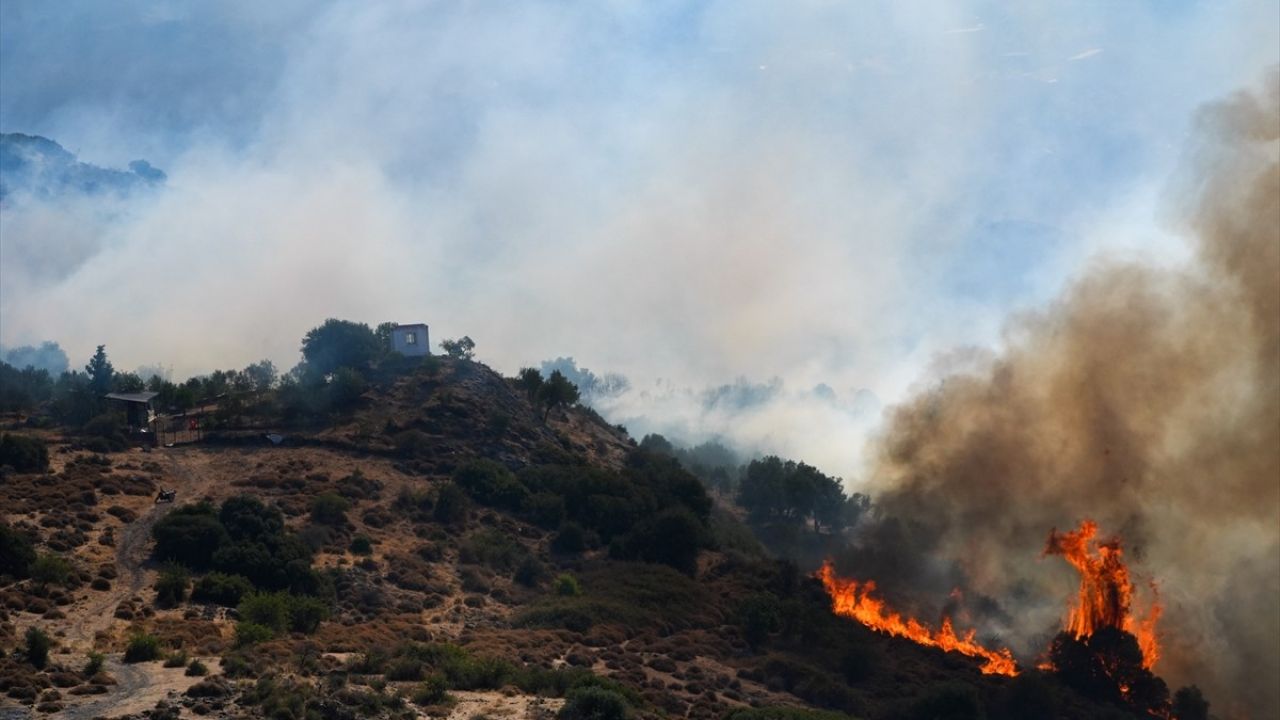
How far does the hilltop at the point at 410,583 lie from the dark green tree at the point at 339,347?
2500 mm

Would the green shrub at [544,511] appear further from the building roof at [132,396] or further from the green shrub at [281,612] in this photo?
the building roof at [132,396]

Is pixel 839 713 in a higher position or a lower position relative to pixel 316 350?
lower

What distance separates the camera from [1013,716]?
64250 millimetres

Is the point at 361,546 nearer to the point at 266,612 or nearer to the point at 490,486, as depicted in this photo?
the point at 490,486

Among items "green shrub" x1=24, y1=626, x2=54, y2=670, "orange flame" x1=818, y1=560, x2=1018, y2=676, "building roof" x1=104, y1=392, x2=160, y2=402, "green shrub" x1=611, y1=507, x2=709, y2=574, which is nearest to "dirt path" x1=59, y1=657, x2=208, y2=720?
"green shrub" x1=24, y1=626, x2=54, y2=670

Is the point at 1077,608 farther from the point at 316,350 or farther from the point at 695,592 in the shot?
the point at 316,350

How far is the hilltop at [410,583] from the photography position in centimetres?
5069

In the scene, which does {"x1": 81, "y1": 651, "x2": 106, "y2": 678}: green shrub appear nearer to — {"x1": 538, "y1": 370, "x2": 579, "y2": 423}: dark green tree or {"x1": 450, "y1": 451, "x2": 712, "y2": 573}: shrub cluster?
{"x1": 450, "y1": 451, "x2": 712, "y2": 573}: shrub cluster

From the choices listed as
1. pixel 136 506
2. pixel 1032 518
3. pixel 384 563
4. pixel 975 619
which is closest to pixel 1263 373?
pixel 1032 518

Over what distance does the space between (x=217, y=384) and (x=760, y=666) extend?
2999 inches

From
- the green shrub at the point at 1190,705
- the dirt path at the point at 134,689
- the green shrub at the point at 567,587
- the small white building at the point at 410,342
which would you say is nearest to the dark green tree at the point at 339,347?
the small white building at the point at 410,342

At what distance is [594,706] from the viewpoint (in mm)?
49094

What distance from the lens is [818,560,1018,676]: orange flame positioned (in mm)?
73812

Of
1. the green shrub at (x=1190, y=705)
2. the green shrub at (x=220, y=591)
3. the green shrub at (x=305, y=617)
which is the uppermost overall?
the green shrub at (x=220, y=591)
